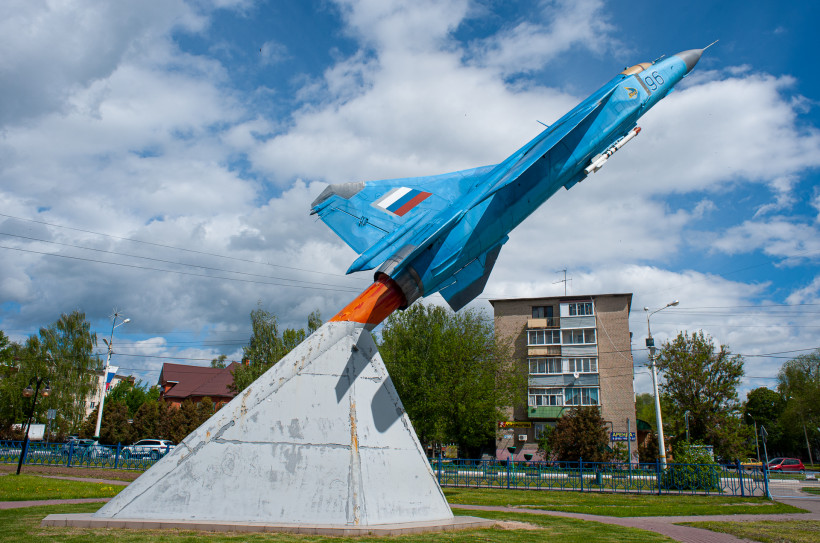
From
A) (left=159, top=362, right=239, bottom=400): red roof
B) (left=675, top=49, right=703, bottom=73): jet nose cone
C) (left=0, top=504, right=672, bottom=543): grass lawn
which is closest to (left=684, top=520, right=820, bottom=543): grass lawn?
(left=0, top=504, right=672, bottom=543): grass lawn

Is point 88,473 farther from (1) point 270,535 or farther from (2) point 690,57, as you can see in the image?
(2) point 690,57

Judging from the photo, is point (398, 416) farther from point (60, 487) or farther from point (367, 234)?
point (60, 487)

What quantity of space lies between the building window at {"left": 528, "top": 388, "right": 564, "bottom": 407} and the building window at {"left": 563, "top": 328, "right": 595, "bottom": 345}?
4377mm

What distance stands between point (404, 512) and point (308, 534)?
176 cm

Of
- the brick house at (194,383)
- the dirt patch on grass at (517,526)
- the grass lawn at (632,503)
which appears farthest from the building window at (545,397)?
the brick house at (194,383)

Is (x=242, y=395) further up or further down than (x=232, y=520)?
further up

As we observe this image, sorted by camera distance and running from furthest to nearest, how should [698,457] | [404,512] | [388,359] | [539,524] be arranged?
[388,359]
[698,457]
[539,524]
[404,512]

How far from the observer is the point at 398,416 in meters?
10.2

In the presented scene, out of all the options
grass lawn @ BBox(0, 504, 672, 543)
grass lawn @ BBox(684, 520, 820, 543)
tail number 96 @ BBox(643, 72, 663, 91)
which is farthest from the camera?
tail number 96 @ BBox(643, 72, 663, 91)

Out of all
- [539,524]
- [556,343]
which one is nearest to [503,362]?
[556,343]

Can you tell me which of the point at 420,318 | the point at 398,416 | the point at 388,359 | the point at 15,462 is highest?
the point at 420,318

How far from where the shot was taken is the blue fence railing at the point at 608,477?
2164cm

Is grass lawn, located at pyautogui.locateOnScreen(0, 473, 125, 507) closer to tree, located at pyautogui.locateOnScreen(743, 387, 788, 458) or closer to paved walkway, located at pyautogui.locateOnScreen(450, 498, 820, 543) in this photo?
paved walkway, located at pyautogui.locateOnScreen(450, 498, 820, 543)

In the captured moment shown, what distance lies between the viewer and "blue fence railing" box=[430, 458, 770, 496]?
2164 cm
